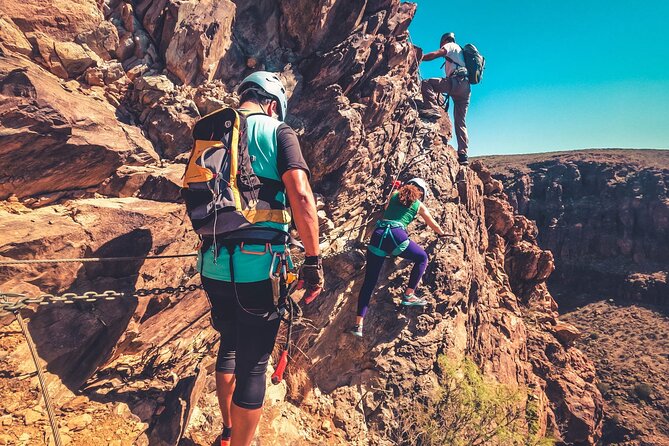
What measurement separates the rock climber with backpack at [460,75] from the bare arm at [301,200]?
9765 mm

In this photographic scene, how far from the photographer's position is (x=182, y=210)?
590cm

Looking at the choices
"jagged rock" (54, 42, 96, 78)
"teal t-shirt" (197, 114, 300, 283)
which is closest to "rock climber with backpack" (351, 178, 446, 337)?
"teal t-shirt" (197, 114, 300, 283)

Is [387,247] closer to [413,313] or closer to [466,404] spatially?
[413,313]

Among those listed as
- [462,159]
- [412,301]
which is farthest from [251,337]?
[462,159]

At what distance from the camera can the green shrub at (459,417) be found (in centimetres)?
662

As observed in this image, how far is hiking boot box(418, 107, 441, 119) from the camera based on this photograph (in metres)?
12.1

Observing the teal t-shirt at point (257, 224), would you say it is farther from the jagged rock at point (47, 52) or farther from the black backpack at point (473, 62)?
the black backpack at point (473, 62)

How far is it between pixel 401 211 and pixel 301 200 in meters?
4.37

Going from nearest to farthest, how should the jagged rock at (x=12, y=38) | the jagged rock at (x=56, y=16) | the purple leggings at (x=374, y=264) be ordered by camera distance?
the jagged rock at (x=12, y=38), the jagged rock at (x=56, y=16), the purple leggings at (x=374, y=264)

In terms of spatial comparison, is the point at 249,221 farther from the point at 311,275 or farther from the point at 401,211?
the point at 401,211

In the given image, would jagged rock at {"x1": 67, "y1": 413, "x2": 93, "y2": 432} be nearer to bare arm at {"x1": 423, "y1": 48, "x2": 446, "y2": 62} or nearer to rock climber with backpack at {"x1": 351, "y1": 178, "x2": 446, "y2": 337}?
rock climber with backpack at {"x1": 351, "y1": 178, "x2": 446, "y2": 337}

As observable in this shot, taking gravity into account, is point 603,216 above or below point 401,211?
below

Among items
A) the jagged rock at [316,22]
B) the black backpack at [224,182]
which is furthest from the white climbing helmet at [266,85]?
the jagged rock at [316,22]

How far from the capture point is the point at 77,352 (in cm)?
438
